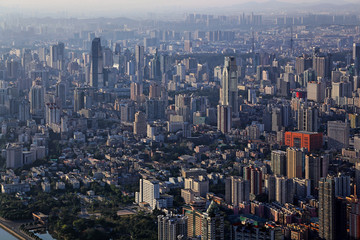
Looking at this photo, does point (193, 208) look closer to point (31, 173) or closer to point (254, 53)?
point (31, 173)

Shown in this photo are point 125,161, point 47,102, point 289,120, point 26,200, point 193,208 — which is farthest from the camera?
point 47,102

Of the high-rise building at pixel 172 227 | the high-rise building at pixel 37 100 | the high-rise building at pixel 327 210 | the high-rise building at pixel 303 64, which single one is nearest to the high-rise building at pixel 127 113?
the high-rise building at pixel 37 100

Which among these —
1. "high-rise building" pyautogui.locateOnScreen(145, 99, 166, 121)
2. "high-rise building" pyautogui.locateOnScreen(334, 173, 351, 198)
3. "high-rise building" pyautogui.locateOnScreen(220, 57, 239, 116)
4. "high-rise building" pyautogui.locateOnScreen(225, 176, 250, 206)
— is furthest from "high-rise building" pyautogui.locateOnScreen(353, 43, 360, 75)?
"high-rise building" pyautogui.locateOnScreen(225, 176, 250, 206)

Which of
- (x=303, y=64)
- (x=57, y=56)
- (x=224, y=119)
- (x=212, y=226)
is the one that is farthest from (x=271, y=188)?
(x=57, y=56)

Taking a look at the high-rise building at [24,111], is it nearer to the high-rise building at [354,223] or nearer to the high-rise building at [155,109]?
the high-rise building at [155,109]

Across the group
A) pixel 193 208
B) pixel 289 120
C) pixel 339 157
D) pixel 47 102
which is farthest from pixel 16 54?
pixel 193 208
